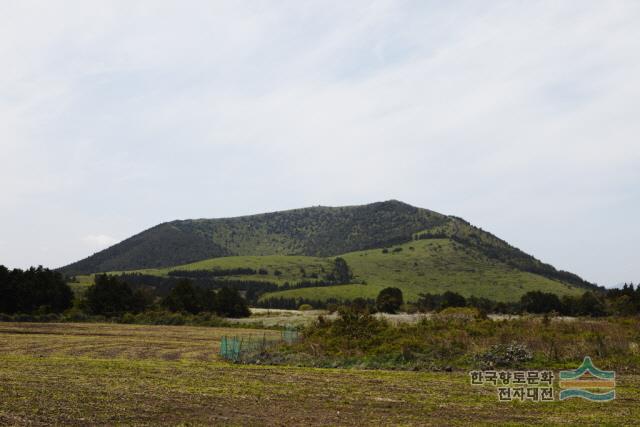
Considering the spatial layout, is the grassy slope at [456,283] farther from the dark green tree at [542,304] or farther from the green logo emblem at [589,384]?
the green logo emblem at [589,384]

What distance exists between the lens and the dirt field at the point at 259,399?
14219 millimetres

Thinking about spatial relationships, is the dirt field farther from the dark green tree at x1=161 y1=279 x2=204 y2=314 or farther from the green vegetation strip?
the dark green tree at x1=161 y1=279 x2=204 y2=314

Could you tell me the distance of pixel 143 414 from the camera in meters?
14.4

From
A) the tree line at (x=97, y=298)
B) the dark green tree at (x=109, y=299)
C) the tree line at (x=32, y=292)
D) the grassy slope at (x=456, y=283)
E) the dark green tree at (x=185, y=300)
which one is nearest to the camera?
the tree line at (x=32, y=292)

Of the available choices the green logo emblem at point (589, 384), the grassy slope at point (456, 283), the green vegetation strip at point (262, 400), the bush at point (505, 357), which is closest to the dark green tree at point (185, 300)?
the grassy slope at point (456, 283)

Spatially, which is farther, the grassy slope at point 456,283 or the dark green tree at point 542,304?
the grassy slope at point 456,283

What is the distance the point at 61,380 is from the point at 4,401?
4634 millimetres

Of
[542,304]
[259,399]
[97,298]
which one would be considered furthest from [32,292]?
[542,304]

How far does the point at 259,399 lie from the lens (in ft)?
57.8

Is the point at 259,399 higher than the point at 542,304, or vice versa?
the point at 542,304

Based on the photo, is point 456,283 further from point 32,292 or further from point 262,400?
point 262,400

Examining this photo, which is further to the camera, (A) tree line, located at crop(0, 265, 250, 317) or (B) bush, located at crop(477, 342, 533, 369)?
(A) tree line, located at crop(0, 265, 250, 317)

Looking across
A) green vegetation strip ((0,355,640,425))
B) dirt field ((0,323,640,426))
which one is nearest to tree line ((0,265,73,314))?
dirt field ((0,323,640,426))

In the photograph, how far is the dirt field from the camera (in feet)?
46.6
